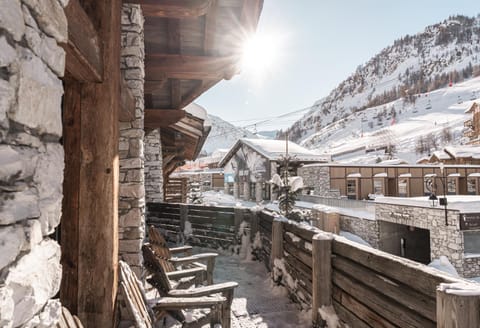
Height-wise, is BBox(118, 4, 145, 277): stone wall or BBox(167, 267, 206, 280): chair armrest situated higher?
BBox(118, 4, 145, 277): stone wall

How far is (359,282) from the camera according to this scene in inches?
109

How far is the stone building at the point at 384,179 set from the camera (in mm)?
20656

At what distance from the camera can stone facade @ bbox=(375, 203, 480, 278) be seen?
11.5 m

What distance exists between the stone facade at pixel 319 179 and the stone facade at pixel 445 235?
7181 mm

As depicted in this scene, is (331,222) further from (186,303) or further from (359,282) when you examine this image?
(186,303)

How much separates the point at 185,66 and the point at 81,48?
312 cm

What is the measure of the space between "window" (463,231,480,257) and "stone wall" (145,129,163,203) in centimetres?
1142

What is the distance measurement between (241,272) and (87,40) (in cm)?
483

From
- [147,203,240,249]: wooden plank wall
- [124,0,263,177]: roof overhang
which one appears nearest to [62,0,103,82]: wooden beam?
[124,0,263,177]: roof overhang

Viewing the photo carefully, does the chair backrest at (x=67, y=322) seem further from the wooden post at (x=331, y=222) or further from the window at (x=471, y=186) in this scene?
the window at (x=471, y=186)

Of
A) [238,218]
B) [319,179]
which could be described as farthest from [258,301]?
[319,179]

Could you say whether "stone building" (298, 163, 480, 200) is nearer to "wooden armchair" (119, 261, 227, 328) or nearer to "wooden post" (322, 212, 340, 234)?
"wooden post" (322, 212, 340, 234)

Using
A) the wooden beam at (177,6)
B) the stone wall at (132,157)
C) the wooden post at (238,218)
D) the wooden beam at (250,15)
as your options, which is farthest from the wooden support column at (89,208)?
the wooden post at (238,218)

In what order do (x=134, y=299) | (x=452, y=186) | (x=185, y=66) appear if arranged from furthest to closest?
(x=452, y=186), (x=185, y=66), (x=134, y=299)
